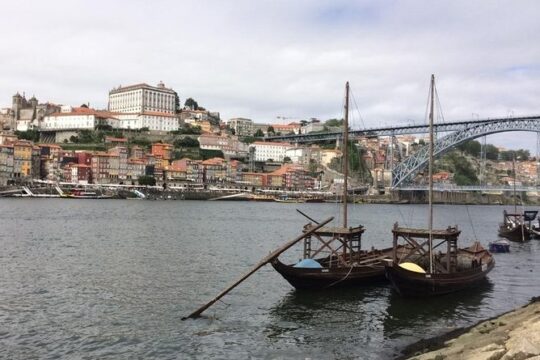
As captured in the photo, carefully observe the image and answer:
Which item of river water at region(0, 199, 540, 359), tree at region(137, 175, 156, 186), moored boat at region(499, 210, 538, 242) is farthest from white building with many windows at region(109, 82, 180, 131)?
river water at region(0, 199, 540, 359)

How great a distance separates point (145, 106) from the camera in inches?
5556

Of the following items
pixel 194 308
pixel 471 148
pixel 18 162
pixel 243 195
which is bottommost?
pixel 194 308

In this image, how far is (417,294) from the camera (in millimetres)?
17422

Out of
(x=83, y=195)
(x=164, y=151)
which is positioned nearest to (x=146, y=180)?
(x=83, y=195)

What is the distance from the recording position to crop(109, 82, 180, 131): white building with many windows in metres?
134

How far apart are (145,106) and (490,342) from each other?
13678 centimetres

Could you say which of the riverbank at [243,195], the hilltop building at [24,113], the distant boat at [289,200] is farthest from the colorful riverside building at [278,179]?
the hilltop building at [24,113]

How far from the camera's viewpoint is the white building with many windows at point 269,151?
470 feet

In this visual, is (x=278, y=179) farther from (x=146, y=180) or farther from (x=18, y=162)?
(x=18, y=162)

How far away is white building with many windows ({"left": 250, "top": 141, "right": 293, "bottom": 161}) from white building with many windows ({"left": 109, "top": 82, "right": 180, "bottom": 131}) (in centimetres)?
2066

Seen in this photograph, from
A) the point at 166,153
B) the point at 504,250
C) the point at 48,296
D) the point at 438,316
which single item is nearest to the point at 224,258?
the point at 48,296

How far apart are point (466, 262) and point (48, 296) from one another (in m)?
14.9

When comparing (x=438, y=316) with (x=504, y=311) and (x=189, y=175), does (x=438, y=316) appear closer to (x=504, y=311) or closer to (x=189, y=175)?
(x=504, y=311)

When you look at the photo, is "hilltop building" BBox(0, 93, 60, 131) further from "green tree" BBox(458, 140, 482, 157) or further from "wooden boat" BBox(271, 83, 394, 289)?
"wooden boat" BBox(271, 83, 394, 289)
